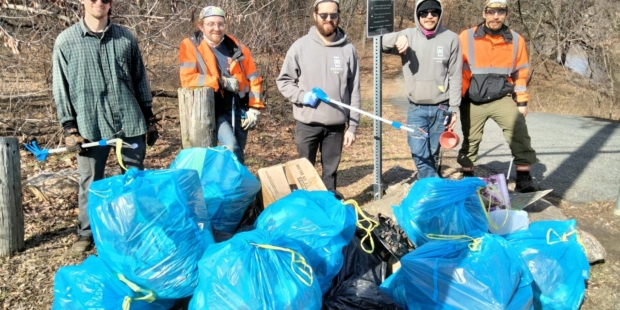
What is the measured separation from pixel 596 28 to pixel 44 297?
14.2 m

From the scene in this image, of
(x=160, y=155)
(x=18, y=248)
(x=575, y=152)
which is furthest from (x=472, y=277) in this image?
(x=575, y=152)

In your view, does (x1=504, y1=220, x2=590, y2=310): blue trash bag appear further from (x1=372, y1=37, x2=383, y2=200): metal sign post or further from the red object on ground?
(x1=372, y1=37, x2=383, y2=200): metal sign post

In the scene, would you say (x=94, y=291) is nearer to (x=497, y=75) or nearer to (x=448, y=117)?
(x=448, y=117)

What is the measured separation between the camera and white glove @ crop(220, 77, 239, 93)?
3730mm

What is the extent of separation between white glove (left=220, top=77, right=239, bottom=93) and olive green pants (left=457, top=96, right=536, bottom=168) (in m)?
2.27

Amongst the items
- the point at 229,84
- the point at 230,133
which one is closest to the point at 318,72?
the point at 229,84

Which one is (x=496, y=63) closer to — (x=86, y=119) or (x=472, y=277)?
(x=472, y=277)

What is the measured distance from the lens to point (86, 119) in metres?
3.23

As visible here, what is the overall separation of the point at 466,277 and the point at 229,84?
230cm

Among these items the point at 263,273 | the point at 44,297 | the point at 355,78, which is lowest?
the point at 44,297

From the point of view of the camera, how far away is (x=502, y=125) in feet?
14.8

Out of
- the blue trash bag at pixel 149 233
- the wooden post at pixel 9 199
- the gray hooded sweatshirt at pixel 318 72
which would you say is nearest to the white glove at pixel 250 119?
the gray hooded sweatshirt at pixel 318 72

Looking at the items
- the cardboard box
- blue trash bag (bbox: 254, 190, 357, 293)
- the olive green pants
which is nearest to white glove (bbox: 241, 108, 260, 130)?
the cardboard box

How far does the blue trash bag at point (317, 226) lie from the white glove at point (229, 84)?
132 cm
